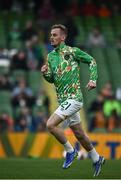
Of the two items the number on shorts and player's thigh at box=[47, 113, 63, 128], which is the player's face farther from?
player's thigh at box=[47, 113, 63, 128]

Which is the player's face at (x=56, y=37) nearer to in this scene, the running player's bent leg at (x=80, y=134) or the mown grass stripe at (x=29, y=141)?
the running player's bent leg at (x=80, y=134)

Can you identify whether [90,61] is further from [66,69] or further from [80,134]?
[80,134]

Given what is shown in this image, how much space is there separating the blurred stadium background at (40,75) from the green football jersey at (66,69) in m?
8.30

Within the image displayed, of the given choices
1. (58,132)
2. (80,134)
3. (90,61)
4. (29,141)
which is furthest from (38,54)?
(58,132)

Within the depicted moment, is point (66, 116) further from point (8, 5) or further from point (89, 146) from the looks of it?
point (8, 5)

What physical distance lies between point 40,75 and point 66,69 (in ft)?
47.0

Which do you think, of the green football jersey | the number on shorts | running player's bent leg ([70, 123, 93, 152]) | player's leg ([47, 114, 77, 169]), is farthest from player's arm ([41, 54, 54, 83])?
running player's bent leg ([70, 123, 93, 152])

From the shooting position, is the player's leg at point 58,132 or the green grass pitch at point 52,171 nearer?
the green grass pitch at point 52,171

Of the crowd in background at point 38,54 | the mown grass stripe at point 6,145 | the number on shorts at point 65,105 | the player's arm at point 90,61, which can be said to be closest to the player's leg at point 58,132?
the number on shorts at point 65,105

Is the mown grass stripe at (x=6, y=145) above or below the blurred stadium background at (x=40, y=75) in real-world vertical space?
below

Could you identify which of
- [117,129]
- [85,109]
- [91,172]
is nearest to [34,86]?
[85,109]

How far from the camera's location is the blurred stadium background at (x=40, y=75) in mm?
23781

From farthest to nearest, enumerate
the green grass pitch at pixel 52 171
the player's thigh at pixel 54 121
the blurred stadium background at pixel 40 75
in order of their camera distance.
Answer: the blurred stadium background at pixel 40 75 < the player's thigh at pixel 54 121 < the green grass pitch at pixel 52 171

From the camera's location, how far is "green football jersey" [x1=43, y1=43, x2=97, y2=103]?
14766 millimetres
